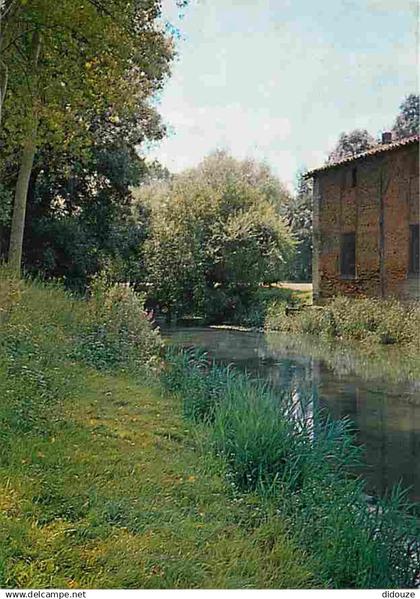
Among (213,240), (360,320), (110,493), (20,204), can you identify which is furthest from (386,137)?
(20,204)

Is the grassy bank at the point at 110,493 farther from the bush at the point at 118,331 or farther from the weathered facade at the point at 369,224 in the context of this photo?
the weathered facade at the point at 369,224

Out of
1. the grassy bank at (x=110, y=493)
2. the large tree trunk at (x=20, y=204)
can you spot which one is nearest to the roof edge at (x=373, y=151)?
the grassy bank at (x=110, y=493)

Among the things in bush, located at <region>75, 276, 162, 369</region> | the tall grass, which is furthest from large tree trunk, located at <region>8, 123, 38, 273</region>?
the tall grass

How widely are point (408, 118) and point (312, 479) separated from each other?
1.20 meters

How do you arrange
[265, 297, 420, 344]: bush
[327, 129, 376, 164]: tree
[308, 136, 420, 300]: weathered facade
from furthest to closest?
[265, 297, 420, 344]: bush → [327, 129, 376, 164]: tree → [308, 136, 420, 300]: weathered facade

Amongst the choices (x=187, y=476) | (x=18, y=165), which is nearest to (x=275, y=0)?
(x=187, y=476)

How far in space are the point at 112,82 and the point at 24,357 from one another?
160 cm

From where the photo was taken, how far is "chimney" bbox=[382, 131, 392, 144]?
8.38ft

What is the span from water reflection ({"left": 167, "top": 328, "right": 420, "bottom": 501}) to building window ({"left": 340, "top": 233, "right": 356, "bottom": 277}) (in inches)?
17.9

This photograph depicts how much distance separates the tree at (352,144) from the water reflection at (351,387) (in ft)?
3.01

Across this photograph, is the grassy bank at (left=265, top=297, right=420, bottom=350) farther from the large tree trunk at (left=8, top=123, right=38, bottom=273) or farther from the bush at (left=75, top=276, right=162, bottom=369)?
the large tree trunk at (left=8, top=123, right=38, bottom=273)

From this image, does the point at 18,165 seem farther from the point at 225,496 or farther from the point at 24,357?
the point at 225,496

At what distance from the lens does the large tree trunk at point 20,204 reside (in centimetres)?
341

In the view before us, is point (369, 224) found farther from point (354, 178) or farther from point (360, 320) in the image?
point (360, 320)
